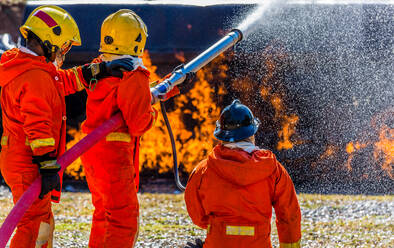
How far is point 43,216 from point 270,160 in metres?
1.80

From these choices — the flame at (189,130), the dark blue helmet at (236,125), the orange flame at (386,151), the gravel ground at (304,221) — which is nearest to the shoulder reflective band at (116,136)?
the dark blue helmet at (236,125)

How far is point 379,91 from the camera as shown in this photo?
8.37 metres

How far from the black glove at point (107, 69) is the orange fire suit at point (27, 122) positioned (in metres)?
0.34

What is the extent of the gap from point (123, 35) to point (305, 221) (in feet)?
11.3

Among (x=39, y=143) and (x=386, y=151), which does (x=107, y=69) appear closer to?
(x=39, y=143)

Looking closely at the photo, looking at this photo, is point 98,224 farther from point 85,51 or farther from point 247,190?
point 85,51

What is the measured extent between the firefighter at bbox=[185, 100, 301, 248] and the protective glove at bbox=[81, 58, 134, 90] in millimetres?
Answer: 1164

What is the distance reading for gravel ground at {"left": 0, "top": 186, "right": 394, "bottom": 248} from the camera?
224 inches

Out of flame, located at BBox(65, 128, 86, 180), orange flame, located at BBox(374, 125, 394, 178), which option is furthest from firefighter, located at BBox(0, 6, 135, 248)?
orange flame, located at BBox(374, 125, 394, 178)

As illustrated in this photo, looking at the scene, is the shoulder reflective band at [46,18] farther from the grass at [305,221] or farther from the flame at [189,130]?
the flame at [189,130]

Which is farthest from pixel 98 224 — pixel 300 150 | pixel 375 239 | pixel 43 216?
pixel 300 150

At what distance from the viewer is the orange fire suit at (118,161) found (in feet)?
13.3

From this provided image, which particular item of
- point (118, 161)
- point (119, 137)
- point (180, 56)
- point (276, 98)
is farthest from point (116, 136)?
point (276, 98)

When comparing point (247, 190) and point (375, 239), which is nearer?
point (247, 190)
